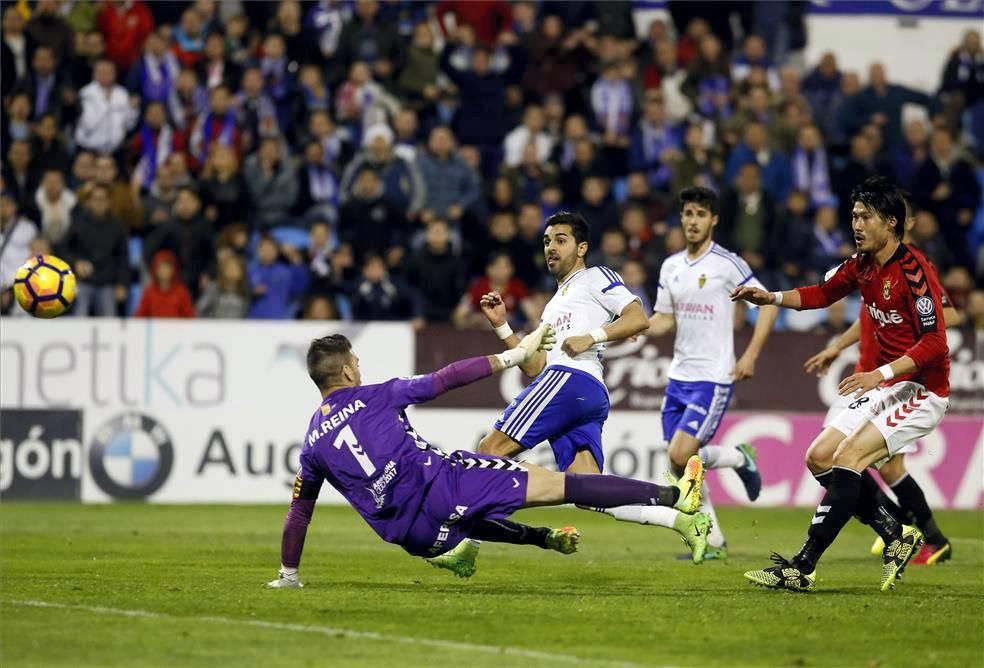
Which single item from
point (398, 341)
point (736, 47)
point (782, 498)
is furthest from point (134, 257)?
point (736, 47)

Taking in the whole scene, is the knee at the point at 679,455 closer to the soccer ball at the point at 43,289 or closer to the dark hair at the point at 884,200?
the dark hair at the point at 884,200

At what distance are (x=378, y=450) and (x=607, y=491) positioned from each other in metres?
1.42

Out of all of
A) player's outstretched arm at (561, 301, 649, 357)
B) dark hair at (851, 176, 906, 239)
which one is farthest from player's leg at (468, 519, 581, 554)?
dark hair at (851, 176, 906, 239)

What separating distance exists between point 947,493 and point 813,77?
8141mm

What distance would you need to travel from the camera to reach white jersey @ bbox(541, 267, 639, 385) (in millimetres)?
11508

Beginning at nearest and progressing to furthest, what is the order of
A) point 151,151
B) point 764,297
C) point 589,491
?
1. point 589,491
2. point 764,297
3. point 151,151

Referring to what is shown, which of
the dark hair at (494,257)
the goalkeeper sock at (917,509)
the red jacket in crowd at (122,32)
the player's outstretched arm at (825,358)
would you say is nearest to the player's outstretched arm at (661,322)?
the player's outstretched arm at (825,358)

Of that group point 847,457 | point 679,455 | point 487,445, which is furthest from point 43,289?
point 847,457

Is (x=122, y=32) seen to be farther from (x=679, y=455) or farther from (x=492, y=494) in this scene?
(x=492, y=494)

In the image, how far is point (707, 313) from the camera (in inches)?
538

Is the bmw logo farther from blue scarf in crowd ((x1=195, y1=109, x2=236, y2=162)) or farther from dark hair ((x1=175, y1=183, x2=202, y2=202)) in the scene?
blue scarf in crowd ((x1=195, y1=109, x2=236, y2=162))

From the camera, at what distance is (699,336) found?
13.6 m

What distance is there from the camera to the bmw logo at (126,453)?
60.6 feet

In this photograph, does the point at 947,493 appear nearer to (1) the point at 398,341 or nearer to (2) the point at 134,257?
(1) the point at 398,341
